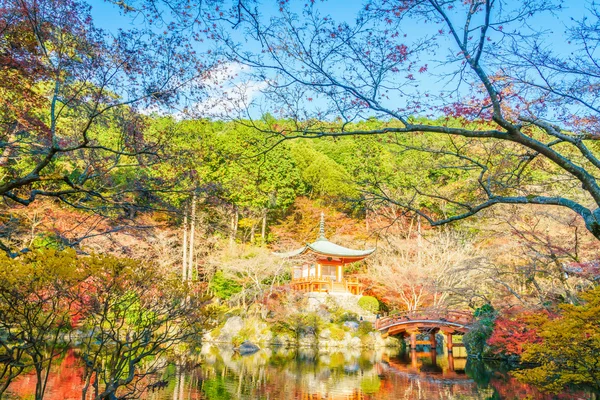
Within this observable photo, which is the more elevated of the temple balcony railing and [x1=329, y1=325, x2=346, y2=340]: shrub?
the temple balcony railing

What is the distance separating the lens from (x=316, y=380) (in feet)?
32.9

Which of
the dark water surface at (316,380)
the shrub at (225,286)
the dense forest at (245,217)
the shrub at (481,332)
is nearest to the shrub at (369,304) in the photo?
the dense forest at (245,217)

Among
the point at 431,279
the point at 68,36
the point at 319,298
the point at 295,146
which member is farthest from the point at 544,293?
the point at 295,146

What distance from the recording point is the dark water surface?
8.23 metres

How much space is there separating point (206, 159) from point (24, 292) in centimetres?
224

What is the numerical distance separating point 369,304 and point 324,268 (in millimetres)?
2806

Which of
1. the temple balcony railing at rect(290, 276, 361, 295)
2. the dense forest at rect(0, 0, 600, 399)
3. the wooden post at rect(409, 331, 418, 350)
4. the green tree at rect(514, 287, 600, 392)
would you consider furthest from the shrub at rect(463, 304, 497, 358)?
the green tree at rect(514, 287, 600, 392)

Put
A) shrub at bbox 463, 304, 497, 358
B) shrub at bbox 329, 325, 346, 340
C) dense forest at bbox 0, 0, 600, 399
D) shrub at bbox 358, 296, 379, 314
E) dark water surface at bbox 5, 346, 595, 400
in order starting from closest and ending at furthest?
dense forest at bbox 0, 0, 600, 399 → dark water surface at bbox 5, 346, 595, 400 → shrub at bbox 463, 304, 497, 358 → shrub at bbox 329, 325, 346, 340 → shrub at bbox 358, 296, 379, 314

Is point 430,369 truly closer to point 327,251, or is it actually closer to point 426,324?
point 426,324

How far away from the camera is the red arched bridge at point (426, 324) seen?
14.6m

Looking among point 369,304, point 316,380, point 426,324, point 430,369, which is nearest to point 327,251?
point 369,304

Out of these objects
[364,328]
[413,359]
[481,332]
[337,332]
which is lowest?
[413,359]

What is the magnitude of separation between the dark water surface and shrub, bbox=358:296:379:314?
396 cm

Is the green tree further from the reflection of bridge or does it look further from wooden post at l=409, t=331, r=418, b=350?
wooden post at l=409, t=331, r=418, b=350
